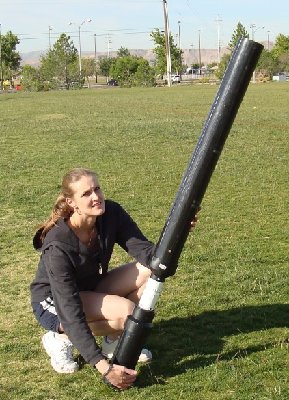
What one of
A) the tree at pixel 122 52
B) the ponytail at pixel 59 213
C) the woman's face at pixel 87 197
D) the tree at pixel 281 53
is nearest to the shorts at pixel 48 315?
the ponytail at pixel 59 213

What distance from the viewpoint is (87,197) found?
441cm

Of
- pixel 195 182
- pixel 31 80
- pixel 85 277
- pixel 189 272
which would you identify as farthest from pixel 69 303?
pixel 31 80

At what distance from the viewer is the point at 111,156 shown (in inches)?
581

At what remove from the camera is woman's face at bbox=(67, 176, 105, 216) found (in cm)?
440

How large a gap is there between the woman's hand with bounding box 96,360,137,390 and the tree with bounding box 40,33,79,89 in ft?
232

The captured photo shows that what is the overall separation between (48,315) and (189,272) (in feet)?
7.42

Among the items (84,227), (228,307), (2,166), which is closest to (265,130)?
(2,166)

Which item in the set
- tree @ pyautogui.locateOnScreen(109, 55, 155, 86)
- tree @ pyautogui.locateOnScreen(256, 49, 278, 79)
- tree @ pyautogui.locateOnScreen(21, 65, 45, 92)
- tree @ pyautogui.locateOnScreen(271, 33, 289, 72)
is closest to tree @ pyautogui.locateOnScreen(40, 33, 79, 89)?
tree @ pyautogui.locateOnScreen(21, 65, 45, 92)

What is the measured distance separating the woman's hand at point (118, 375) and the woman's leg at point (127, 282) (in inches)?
26.2

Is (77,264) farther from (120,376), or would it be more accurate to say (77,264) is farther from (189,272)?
(189,272)

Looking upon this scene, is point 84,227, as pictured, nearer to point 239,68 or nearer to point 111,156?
point 239,68

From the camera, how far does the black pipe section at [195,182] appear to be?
3.85 m

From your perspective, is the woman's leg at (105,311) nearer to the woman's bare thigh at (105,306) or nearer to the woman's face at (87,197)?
the woman's bare thigh at (105,306)

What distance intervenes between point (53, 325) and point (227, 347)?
46.4 inches
